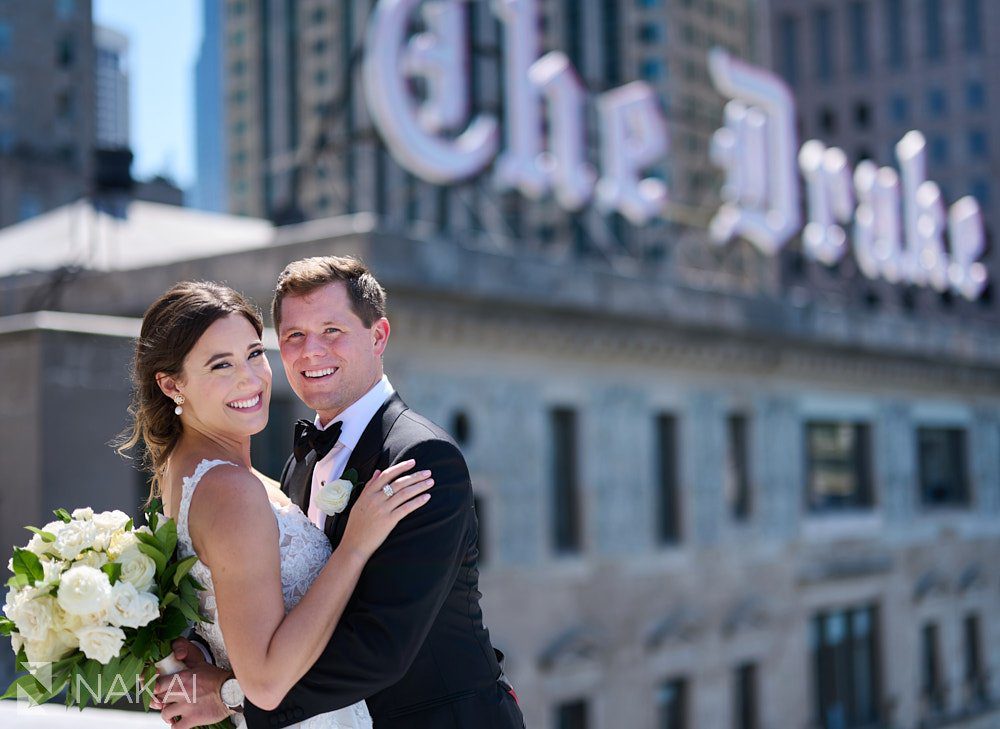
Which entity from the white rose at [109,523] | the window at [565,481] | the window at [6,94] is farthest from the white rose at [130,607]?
the window at [6,94]

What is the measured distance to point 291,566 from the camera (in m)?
3.27

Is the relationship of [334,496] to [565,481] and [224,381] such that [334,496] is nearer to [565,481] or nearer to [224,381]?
[224,381]

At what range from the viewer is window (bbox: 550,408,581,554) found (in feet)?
61.9

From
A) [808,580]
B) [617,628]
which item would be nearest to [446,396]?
[617,628]

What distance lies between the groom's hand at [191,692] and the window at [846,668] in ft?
73.2

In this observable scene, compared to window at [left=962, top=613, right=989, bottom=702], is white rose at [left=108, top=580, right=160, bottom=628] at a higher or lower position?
higher

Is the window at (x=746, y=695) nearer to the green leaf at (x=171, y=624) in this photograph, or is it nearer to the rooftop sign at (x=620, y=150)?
the rooftop sign at (x=620, y=150)

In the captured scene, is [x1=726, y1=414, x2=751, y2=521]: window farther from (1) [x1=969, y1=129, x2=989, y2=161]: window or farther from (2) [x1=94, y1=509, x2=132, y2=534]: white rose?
(1) [x1=969, y1=129, x2=989, y2=161]: window

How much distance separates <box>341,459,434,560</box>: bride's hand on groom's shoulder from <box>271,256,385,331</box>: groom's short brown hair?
0.55 meters

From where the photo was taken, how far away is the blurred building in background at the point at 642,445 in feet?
50.3

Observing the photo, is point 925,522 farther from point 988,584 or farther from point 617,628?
point 617,628

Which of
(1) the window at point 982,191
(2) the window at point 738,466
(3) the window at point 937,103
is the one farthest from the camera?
(3) the window at point 937,103

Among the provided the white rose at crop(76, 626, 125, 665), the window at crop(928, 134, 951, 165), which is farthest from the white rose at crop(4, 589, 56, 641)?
the window at crop(928, 134, 951, 165)

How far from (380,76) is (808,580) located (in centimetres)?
1299
